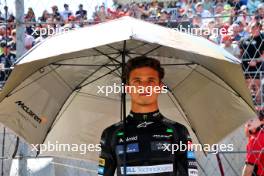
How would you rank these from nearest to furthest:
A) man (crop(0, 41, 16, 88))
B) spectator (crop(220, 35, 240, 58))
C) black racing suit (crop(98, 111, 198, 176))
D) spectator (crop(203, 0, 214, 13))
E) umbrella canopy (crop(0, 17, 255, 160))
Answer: black racing suit (crop(98, 111, 198, 176)) < umbrella canopy (crop(0, 17, 255, 160)) < man (crop(0, 41, 16, 88)) < spectator (crop(220, 35, 240, 58)) < spectator (crop(203, 0, 214, 13))

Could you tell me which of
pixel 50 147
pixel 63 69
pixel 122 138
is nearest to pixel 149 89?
pixel 122 138

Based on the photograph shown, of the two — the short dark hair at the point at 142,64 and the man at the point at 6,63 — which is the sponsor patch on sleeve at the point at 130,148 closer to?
the short dark hair at the point at 142,64

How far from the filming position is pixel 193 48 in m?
2.95

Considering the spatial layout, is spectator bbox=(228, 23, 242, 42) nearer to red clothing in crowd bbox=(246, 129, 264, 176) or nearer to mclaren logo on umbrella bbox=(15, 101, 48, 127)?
red clothing in crowd bbox=(246, 129, 264, 176)

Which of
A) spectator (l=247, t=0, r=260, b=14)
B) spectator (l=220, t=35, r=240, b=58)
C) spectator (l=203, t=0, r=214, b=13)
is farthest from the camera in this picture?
spectator (l=247, t=0, r=260, b=14)

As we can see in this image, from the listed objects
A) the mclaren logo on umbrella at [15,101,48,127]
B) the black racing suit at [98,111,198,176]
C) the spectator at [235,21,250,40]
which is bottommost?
the black racing suit at [98,111,198,176]

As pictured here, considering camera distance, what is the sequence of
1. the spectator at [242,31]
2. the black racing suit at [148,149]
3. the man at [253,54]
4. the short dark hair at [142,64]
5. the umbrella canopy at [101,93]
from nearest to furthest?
the black racing suit at [148,149], the short dark hair at [142,64], the umbrella canopy at [101,93], the man at [253,54], the spectator at [242,31]

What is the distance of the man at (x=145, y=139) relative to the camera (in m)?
3.10

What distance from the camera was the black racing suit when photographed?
3.09 metres

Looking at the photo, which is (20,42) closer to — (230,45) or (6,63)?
(6,63)

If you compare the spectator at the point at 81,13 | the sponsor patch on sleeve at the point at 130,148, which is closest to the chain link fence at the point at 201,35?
the spectator at the point at 81,13

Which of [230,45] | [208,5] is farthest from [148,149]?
[208,5]

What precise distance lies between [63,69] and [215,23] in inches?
94.1

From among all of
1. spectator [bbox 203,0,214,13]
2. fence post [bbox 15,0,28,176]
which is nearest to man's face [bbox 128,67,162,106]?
fence post [bbox 15,0,28,176]
